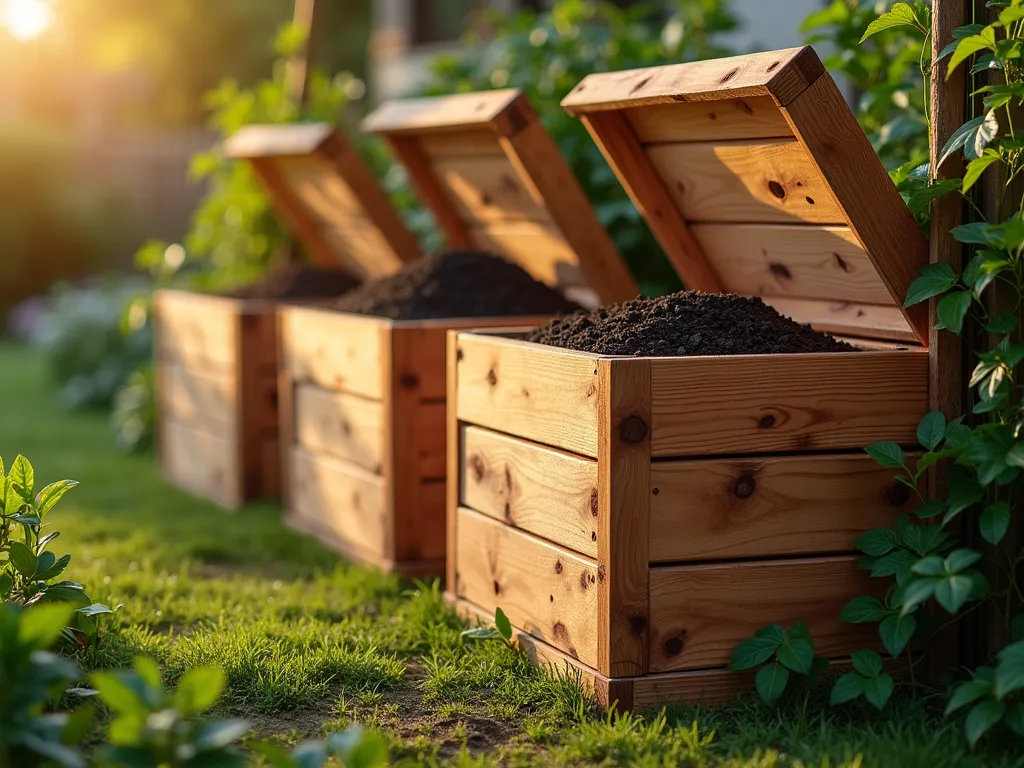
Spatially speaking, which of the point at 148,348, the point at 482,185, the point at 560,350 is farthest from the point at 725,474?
the point at 148,348

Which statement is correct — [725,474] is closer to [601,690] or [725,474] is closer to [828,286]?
[601,690]

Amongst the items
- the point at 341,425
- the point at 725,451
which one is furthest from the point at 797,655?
the point at 341,425

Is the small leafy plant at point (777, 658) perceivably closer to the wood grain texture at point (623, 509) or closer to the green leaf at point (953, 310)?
the wood grain texture at point (623, 509)

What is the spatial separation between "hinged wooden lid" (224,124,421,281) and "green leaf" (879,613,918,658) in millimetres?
2549

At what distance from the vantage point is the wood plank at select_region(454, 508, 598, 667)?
2645mm

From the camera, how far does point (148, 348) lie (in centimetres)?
801

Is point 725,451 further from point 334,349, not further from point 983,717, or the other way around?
point 334,349

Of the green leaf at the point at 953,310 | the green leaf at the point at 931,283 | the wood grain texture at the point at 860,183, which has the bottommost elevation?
the green leaf at the point at 953,310

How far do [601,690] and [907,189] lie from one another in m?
1.22

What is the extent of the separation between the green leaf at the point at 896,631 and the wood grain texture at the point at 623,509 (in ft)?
1.48

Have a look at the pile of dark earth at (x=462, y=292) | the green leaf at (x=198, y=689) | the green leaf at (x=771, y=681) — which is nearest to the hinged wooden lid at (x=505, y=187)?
the pile of dark earth at (x=462, y=292)

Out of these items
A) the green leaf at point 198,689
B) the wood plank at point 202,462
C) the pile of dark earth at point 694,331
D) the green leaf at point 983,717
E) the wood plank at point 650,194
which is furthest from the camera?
the wood plank at point 202,462

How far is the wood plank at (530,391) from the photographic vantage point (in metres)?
2.62

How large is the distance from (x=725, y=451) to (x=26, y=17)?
18495 millimetres
